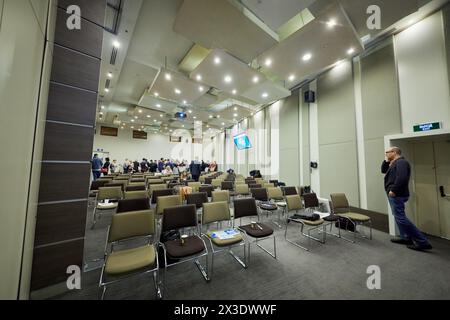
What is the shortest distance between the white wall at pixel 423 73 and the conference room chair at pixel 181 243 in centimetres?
498

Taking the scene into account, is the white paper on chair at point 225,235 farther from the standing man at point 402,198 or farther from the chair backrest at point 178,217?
the standing man at point 402,198

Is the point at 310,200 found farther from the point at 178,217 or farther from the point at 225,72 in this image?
the point at 225,72

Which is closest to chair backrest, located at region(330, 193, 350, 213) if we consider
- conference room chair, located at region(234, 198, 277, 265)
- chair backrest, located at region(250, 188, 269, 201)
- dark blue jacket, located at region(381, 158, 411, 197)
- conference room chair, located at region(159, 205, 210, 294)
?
dark blue jacket, located at region(381, 158, 411, 197)

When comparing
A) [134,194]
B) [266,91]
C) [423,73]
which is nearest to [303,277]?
[134,194]

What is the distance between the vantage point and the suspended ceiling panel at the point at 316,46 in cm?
298

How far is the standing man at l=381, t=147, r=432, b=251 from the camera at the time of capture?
9.39 feet

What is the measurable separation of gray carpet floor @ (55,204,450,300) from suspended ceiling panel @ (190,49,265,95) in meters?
4.42

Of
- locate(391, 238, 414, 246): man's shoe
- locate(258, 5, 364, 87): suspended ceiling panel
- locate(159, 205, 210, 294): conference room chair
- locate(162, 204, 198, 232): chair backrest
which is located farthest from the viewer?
locate(391, 238, 414, 246): man's shoe

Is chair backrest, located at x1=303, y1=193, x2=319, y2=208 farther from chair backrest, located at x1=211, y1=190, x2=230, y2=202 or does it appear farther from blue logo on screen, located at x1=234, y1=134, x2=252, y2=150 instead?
blue logo on screen, located at x1=234, y1=134, x2=252, y2=150

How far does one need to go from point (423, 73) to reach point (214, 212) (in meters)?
5.23

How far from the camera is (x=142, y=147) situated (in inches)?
645

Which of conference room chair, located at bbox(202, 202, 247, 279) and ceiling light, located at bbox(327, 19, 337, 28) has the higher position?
ceiling light, located at bbox(327, 19, 337, 28)
